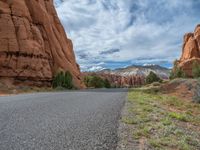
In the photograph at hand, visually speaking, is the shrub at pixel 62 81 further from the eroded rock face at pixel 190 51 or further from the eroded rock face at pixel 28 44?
the eroded rock face at pixel 190 51

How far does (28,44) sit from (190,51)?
7112 cm

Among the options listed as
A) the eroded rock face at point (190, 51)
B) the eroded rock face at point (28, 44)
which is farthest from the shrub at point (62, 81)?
the eroded rock face at point (190, 51)

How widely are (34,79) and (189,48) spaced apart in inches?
2875

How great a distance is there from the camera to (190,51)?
301 ft

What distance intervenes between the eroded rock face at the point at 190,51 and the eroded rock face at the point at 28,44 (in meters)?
52.3

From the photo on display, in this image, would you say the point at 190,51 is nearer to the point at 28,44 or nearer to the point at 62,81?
the point at 62,81

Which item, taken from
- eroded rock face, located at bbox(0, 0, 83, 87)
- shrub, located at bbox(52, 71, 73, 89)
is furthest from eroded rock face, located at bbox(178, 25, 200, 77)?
shrub, located at bbox(52, 71, 73, 89)

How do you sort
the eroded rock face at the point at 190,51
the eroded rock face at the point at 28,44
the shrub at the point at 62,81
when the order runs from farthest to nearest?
1. the eroded rock face at the point at 190,51
2. the shrub at the point at 62,81
3. the eroded rock face at the point at 28,44

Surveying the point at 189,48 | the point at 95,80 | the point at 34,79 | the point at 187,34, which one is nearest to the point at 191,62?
the point at 189,48

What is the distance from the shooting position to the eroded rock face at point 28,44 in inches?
1478

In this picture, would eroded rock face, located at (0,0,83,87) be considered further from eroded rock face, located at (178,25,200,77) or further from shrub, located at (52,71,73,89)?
eroded rock face, located at (178,25,200,77)

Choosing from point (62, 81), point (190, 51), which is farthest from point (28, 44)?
point (190, 51)

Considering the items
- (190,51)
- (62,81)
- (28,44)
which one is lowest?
(62,81)

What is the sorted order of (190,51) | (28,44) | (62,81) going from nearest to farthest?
1. (28,44)
2. (62,81)
3. (190,51)
